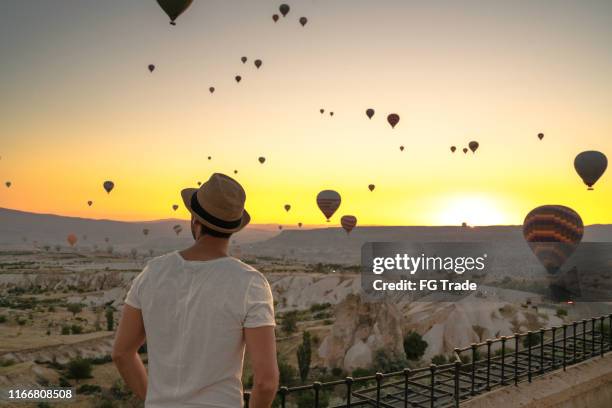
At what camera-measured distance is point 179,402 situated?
2.50 m

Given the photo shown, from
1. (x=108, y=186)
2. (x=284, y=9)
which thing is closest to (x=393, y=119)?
(x=284, y=9)

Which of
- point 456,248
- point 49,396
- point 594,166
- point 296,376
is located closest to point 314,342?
point 296,376

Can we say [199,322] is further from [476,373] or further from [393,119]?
[393,119]

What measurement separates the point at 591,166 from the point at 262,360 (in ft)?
135

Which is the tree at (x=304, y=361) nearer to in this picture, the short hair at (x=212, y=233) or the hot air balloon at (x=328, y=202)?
the hot air balloon at (x=328, y=202)

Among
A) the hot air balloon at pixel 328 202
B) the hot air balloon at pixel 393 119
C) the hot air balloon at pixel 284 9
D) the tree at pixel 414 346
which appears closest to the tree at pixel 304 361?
the tree at pixel 414 346

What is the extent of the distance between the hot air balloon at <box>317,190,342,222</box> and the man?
178 feet

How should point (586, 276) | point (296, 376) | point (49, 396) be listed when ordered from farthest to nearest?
1. point (586, 276)
2. point (296, 376)
3. point (49, 396)

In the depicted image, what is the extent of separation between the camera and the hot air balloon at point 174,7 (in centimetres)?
2272

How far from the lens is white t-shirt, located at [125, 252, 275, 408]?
2381mm

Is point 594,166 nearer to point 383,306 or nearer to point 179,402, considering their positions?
point 383,306

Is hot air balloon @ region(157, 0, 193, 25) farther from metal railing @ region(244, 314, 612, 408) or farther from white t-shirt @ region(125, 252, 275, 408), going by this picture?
white t-shirt @ region(125, 252, 275, 408)

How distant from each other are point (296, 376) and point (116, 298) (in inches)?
2133

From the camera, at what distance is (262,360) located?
2.35 metres
